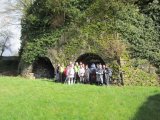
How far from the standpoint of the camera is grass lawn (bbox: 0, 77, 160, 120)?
19.0 metres

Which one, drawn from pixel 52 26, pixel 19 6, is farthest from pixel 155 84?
pixel 19 6

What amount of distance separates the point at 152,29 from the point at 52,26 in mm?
7891

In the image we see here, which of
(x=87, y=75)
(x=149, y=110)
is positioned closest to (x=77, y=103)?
(x=149, y=110)

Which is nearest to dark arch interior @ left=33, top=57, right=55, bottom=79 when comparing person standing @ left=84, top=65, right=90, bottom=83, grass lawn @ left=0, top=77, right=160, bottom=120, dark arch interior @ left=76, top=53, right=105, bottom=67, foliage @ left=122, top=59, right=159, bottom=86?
dark arch interior @ left=76, top=53, right=105, bottom=67

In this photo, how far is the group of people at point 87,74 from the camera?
1120 inches

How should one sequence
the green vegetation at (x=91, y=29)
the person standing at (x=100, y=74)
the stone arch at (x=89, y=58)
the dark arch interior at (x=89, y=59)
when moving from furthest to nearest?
the dark arch interior at (x=89, y=59) → the stone arch at (x=89, y=58) → the green vegetation at (x=91, y=29) → the person standing at (x=100, y=74)

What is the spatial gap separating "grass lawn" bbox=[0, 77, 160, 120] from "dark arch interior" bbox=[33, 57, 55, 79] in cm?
1057

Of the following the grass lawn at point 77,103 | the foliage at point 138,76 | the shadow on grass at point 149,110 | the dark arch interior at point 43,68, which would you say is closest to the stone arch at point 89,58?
the foliage at point 138,76

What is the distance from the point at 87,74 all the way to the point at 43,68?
7.92m

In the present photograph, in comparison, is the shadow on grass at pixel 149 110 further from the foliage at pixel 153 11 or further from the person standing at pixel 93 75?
the foliage at pixel 153 11

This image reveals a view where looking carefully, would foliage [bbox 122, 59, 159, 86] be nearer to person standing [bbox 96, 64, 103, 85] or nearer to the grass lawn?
person standing [bbox 96, 64, 103, 85]

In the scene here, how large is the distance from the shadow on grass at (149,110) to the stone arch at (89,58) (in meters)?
10.4

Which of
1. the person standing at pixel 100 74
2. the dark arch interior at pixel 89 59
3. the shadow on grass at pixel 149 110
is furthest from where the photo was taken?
the dark arch interior at pixel 89 59

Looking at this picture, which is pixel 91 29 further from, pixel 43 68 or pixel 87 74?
pixel 43 68
